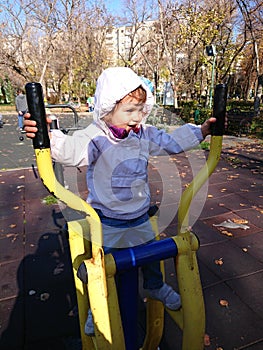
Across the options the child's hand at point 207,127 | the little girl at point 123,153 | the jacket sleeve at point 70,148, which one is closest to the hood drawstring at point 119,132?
the little girl at point 123,153

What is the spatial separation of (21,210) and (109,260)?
289cm

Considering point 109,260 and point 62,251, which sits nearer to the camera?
point 109,260

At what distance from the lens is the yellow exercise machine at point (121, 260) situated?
1.02 m

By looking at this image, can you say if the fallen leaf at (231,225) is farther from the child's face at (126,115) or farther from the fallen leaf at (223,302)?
the child's face at (126,115)

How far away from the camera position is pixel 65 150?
1.20m

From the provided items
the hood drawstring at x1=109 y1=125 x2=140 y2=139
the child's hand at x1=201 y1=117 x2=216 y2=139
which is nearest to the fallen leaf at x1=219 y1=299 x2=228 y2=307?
the child's hand at x1=201 y1=117 x2=216 y2=139

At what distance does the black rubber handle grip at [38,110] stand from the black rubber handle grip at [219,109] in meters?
0.65

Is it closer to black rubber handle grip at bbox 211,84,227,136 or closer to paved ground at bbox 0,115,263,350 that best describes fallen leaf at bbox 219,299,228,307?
paved ground at bbox 0,115,263,350

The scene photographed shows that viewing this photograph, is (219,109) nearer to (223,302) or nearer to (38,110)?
(38,110)

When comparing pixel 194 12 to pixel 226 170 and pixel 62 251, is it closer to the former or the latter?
pixel 226 170

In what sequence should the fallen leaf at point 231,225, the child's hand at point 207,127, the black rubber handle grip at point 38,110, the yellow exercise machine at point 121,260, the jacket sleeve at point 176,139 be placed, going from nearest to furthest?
the black rubber handle grip at point 38,110
the yellow exercise machine at point 121,260
the child's hand at point 207,127
the jacket sleeve at point 176,139
the fallen leaf at point 231,225

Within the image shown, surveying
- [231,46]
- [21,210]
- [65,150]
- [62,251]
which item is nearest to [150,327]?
[65,150]

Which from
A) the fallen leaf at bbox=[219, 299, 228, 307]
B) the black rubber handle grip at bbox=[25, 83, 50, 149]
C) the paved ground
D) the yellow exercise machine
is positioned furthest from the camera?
the fallen leaf at bbox=[219, 299, 228, 307]

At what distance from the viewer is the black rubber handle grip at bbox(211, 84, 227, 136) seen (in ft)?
3.63
